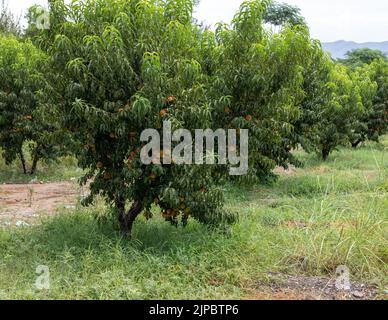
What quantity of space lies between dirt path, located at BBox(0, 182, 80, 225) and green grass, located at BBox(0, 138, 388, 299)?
863 mm

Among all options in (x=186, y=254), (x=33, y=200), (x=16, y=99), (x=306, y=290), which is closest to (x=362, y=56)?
(x=16, y=99)

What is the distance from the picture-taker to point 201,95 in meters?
4.79

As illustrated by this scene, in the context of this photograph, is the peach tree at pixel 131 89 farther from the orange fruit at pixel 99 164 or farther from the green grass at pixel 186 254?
the green grass at pixel 186 254

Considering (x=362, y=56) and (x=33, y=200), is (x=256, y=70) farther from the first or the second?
(x=362, y=56)

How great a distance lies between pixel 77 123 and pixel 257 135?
220 centimetres

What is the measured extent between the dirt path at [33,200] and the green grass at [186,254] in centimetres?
86

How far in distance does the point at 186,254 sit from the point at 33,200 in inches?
159

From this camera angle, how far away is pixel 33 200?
7.82 m

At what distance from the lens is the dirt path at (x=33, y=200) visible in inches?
264

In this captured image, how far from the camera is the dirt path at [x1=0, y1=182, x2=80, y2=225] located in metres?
6.71

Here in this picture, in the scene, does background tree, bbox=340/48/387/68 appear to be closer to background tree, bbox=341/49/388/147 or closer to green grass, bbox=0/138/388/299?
background tree, bbox=341/49/388/147

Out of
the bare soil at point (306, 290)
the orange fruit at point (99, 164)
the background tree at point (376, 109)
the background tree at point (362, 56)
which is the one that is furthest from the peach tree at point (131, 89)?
the background tree at point (362, 56)
